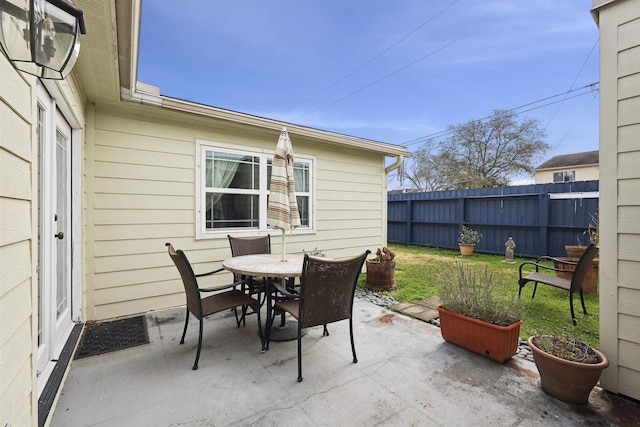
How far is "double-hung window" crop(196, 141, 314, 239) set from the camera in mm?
3836

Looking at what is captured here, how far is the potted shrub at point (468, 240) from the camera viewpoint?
762cm

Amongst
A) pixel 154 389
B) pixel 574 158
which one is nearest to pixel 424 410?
pixel 154 389

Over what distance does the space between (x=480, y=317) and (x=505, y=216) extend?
626cm

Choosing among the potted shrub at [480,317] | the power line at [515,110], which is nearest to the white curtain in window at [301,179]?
the potted shrub at [480,317]

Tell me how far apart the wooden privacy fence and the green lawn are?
67cm

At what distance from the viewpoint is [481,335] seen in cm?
246

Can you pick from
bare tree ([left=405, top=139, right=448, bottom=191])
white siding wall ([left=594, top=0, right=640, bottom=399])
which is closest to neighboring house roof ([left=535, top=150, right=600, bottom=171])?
bare tree ([left=405, top=139, right=448, bottom=191])

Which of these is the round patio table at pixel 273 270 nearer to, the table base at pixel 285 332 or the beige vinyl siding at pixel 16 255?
the table base at pixel 285 332

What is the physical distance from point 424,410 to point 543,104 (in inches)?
548

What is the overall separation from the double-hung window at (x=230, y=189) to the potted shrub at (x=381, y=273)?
180cm

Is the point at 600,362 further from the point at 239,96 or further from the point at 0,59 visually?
the point at 239,96

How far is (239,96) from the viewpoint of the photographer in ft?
44.8

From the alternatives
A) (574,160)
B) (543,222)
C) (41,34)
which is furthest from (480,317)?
(574,160)

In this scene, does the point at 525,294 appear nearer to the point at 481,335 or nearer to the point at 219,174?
the point at 481,335
